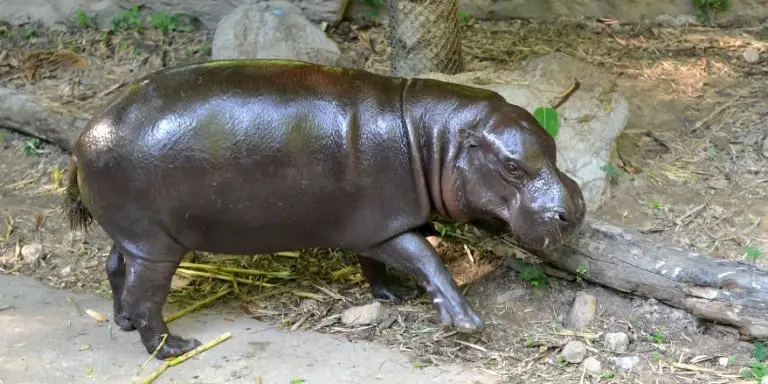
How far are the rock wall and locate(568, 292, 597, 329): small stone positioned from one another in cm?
319

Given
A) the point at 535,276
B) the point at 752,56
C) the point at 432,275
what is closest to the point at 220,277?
the point at 432,275

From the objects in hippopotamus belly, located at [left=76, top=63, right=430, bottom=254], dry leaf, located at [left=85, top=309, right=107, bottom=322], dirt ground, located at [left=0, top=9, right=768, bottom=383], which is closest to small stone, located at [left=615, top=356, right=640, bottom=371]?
dirt ground, located at [left=0, top=9, right=768, bottom=383]

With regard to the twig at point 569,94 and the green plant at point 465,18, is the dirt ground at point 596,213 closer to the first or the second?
the green plant at point 465,18

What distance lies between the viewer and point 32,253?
4.42 meters

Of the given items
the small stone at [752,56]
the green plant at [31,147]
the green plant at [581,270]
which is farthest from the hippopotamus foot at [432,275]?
the small stone at [752,56]

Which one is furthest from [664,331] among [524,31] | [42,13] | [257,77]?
[42,13]

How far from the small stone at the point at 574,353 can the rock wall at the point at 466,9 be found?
11.5 feet

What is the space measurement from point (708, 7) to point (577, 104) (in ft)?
7.38

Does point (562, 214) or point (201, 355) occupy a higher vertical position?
Answer: point (562, 214)

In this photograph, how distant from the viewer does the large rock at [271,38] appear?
5441 millimetres

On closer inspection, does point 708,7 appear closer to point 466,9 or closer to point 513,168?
point 466,9

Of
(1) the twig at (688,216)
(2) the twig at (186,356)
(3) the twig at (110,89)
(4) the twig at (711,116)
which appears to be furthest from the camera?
(3) the twig at (110,89)

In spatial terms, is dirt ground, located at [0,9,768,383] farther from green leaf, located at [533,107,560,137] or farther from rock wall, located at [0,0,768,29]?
green leaf, located at [533,107,560,137]

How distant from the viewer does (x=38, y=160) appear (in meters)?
5.33
